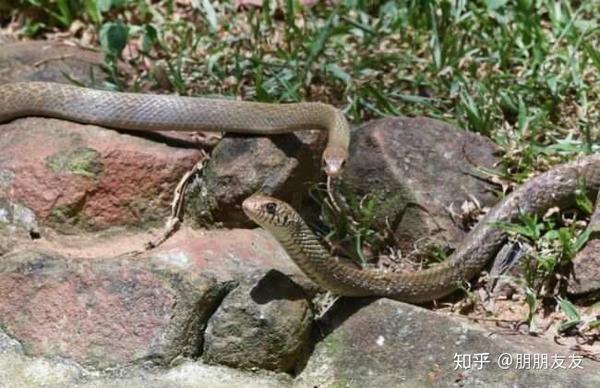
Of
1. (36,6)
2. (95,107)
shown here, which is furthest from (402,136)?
(36,6)

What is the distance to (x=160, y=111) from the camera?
5.72 metres

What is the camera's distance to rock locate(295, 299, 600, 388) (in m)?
4.60

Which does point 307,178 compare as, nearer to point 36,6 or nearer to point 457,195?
point 457,195

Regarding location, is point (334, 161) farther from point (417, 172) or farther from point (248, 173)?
point (417, 172)

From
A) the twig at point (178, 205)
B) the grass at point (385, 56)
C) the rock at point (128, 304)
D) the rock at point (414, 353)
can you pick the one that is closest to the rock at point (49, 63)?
the grass at point (385, 56)

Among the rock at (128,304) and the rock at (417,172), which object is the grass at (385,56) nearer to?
the rock at (417,172)

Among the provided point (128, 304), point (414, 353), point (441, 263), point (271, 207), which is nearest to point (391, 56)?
point (441, 263)

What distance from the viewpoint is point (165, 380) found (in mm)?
4691

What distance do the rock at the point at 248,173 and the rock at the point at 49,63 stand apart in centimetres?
120

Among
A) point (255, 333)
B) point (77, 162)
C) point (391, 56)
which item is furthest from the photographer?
point (391, 56)

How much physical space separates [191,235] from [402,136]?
3.83ft

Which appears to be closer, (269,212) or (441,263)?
(269,212)

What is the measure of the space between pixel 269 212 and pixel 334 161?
666 millimetres

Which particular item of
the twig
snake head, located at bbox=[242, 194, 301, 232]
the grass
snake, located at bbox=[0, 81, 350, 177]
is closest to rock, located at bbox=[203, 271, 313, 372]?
snake head, located at bbox=[242, 194, 301, 232]
